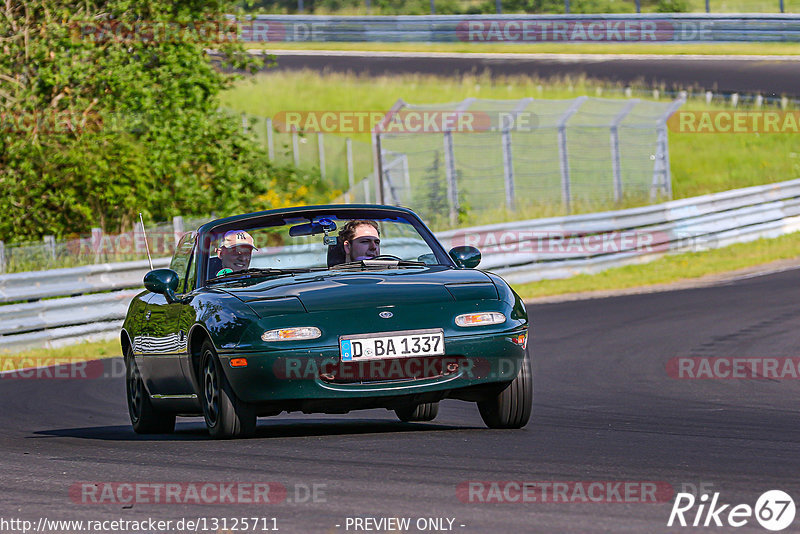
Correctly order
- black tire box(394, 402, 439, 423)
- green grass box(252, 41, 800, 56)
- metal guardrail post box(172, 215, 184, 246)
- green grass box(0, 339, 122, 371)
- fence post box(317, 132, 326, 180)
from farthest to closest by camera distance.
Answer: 1. green grass box(252, 41, 800, 56)
2. fence post box(317, 132, 326, 180)
3. metal guardrail post box(172, 215, 184, 246)
4. green grass box(0, 339, 122, 371)
5. black tire box(394, 402, 439, 423)

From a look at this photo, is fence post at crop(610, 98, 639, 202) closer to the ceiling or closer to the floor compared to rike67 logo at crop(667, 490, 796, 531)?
closer to the floor

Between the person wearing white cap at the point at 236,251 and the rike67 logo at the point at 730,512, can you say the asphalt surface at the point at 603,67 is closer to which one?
the person wearing white cap at the point at 236,251

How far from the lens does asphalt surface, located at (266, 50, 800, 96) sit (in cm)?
3888

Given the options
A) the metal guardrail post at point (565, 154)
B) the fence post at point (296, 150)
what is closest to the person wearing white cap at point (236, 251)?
the metal guardrail post at point (565, 154)

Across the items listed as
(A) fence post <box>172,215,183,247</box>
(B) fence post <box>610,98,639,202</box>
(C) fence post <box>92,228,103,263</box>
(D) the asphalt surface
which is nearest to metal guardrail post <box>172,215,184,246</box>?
(A) fence post <box>172,215,183,247</box>

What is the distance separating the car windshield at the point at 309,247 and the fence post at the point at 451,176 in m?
15.3

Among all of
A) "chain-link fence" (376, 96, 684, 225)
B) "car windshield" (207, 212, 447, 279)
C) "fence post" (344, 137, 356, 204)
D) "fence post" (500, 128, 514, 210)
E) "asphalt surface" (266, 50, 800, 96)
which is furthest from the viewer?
"asphalt surface" (266, 50, 800, 96)

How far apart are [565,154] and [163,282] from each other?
16.9 metres

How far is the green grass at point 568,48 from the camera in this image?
1683 inches

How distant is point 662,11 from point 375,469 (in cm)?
4578

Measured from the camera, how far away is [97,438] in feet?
28.4

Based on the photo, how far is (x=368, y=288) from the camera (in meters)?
7.47

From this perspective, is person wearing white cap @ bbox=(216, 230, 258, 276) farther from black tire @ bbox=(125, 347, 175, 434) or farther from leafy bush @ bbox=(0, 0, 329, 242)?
leafy bush @ bbox=(0, 0, 329, 242)

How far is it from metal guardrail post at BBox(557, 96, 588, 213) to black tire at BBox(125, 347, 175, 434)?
1552cm
